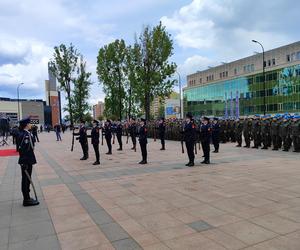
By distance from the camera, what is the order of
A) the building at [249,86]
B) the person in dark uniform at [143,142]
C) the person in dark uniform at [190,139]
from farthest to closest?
the building at [249,86] → the person in dark uniform at [143,142] → the person in dark uniform at [190,139]

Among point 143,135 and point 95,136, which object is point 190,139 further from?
point 95,136

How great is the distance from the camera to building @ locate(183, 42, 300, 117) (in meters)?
67.9

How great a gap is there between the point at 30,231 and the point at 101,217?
121 centimetres

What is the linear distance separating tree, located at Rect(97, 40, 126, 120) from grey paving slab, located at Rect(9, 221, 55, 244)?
127 feet

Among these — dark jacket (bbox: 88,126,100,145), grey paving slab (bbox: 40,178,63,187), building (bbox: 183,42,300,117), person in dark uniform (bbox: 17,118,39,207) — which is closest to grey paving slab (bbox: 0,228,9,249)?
person in dark uniform (bbox: 17,118,39,207)

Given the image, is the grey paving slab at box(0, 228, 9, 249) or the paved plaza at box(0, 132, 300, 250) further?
the grey paving slab at box(0, 228, 9, 249)

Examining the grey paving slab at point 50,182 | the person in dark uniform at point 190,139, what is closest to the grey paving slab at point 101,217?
the grey paving slab at point 50,182

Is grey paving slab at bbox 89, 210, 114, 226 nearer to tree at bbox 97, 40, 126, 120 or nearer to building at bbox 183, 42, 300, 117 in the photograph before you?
tree at bbox 97, 40, 126, 120

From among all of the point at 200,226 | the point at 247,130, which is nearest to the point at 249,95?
the point at 247,130

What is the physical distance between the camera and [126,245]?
4.58 meters

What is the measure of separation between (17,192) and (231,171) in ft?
19.9

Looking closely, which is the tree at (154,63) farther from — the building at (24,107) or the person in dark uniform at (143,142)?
the building at (24,107)

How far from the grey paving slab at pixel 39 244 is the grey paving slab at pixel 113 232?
74cm

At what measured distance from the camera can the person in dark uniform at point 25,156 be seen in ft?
22.9
